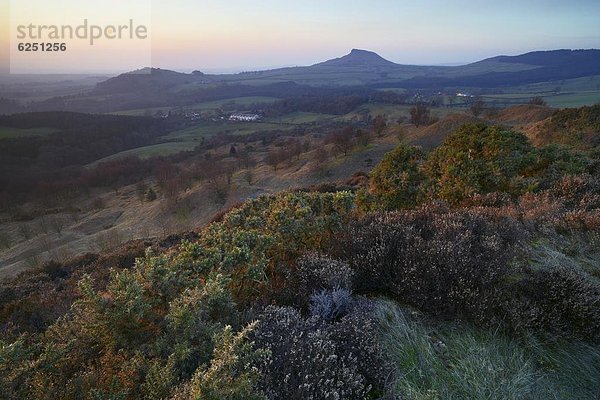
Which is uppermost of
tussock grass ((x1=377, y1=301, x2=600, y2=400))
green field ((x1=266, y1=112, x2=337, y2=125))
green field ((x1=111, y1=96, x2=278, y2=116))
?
green field ((x1=111, y1=96, x2=278, y2=116))

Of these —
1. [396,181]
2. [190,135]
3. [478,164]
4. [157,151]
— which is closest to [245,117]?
[190,135]

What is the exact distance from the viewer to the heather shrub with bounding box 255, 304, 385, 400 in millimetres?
2732

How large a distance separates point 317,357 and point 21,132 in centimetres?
12404

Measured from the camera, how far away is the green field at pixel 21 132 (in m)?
93.5

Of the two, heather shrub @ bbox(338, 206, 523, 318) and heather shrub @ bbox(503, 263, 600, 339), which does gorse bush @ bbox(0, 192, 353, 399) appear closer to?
heather shrub @ bbox(338, 206, 523, 318)

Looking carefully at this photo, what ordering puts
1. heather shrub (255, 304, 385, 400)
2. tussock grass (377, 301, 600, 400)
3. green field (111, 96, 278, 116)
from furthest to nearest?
green field (111, 96, 278, 116) → tussock grass (377, 301, 600, 400) → heather shrub (255, 304, 385, 400)

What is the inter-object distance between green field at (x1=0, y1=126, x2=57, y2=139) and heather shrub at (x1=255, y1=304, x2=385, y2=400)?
114m

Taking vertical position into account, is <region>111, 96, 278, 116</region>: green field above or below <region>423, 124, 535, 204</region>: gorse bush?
above

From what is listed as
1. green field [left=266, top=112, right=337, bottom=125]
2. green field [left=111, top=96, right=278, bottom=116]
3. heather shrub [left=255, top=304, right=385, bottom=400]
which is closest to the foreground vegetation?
heather shrub [left=255, top=304, right=385, bottom=400]

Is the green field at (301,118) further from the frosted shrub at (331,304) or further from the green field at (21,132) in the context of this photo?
the frosted shrub at (331,304)

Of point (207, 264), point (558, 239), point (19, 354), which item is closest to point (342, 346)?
point (207, 264)

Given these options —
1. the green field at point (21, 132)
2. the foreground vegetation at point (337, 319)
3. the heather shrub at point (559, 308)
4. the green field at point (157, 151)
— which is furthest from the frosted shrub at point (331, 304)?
the green field at point (21, 132)

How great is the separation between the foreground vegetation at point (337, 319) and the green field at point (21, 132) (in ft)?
370

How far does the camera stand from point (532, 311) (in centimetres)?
400
